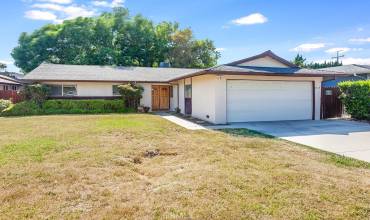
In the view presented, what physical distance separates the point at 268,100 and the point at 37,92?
14684 mm

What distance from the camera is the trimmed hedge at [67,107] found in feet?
59.4

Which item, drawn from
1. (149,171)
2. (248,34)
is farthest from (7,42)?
(149,171)

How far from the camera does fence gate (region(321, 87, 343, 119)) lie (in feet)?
50.8

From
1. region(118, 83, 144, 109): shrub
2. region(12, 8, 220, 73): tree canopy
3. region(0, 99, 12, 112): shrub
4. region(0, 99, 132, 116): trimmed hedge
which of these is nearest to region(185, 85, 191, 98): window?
region(118, 83, 144, 109): shrub

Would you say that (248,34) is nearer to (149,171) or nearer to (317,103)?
(317,103)

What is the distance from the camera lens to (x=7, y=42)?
119 feet

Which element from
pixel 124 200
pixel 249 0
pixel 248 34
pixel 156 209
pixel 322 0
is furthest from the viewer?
pixel 248 34

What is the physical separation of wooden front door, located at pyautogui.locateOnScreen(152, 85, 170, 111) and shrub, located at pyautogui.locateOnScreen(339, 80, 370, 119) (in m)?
12.5

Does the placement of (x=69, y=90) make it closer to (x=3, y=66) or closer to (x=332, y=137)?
(x=332, y=137)

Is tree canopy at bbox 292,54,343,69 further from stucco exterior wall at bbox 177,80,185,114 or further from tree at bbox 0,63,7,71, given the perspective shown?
tree at bbox 0,63,7,71

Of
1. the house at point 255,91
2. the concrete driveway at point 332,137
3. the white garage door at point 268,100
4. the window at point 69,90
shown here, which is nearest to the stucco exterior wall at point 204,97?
the house at point 255,91

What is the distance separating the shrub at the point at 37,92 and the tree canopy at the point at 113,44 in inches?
603

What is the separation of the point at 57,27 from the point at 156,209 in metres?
37.2

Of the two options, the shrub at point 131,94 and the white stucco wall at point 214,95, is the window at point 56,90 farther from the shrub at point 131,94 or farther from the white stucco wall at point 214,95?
the white stucco wall at point 214,95
